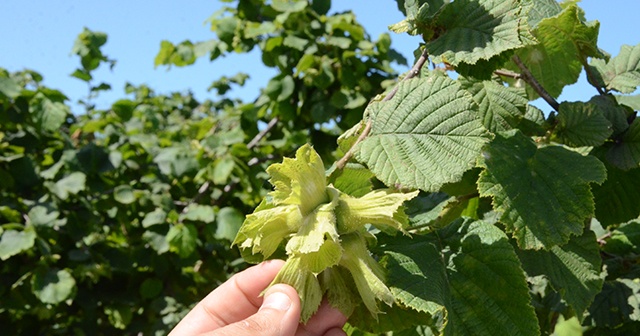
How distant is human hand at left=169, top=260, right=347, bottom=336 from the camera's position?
94cm

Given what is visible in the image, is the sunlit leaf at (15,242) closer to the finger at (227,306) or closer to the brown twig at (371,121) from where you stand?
the finger at (227,306)

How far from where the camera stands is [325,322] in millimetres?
1060

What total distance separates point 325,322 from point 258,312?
107 mm

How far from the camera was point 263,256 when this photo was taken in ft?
3.22

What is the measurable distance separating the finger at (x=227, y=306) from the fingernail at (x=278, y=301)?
0.21 meters

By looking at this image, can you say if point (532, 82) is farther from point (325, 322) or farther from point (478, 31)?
point (325, 322)

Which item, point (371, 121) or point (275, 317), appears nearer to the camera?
point (275, 317)

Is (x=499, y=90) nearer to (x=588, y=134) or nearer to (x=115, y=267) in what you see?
(x=588, y=134)

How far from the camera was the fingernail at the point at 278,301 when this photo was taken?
3.00ft

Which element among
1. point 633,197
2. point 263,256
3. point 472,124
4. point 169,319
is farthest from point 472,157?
point 169,319

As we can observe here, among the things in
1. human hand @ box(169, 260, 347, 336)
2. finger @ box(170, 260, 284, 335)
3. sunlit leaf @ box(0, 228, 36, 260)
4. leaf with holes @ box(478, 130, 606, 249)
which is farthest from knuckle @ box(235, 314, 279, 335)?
sunlit leaf @ box(0, 228, 36, 260)

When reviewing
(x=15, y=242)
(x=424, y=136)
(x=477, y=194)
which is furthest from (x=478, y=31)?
(x=15, y=242)

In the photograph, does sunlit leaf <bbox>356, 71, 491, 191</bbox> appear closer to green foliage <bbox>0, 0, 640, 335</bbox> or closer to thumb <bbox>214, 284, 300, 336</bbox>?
green foliage <bbox>0, 0, 640, 335</bbox>

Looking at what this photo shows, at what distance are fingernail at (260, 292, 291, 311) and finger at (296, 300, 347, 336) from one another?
76mm
